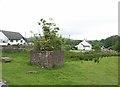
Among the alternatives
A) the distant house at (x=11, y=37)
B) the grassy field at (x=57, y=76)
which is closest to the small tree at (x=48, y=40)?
the grassy field at (x=57, y=76)

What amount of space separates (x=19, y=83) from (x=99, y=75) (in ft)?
21.2

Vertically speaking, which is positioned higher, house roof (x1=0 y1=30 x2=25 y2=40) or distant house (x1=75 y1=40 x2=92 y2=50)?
house roof (x1=0 y1=30 x2=25 y2=40)

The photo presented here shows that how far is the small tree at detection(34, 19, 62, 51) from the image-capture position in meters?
23.0

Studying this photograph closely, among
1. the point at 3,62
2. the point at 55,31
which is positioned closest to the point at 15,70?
the point at 3,62

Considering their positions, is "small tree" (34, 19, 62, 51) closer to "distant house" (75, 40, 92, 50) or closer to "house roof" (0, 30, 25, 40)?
"house roof" (0, 30, 25, 40)

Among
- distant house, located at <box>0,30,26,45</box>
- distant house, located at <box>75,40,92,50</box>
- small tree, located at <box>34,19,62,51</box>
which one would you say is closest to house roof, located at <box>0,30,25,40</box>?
distant house, located at <box>0,30,26,45</box>

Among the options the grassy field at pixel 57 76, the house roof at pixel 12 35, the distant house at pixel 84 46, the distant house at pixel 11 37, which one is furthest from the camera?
the distant house at pixel 84 46

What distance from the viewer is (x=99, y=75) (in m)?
19.8

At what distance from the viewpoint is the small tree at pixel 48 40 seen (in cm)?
2296

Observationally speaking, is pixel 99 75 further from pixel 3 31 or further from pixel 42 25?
pixel 3 31

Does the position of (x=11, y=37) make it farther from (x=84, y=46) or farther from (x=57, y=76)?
(x=57, y=76)

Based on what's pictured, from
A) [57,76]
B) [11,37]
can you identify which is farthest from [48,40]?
[11,37]

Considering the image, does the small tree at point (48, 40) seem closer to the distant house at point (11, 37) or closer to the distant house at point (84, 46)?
the distant house at point (11, 37)

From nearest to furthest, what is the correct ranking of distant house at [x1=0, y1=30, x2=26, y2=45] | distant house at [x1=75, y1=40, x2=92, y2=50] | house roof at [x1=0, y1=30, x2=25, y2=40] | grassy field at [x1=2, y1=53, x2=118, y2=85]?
grassy field at [x1=2, y1=53, x2=118, y2=85], distant house at [x1=0, y1=30, x2=26, y2=45], house roof at [x1=0, y1=30, x2=25, y2=40], distant house at [x1=75, y1=40, x2=92, y2=50]
